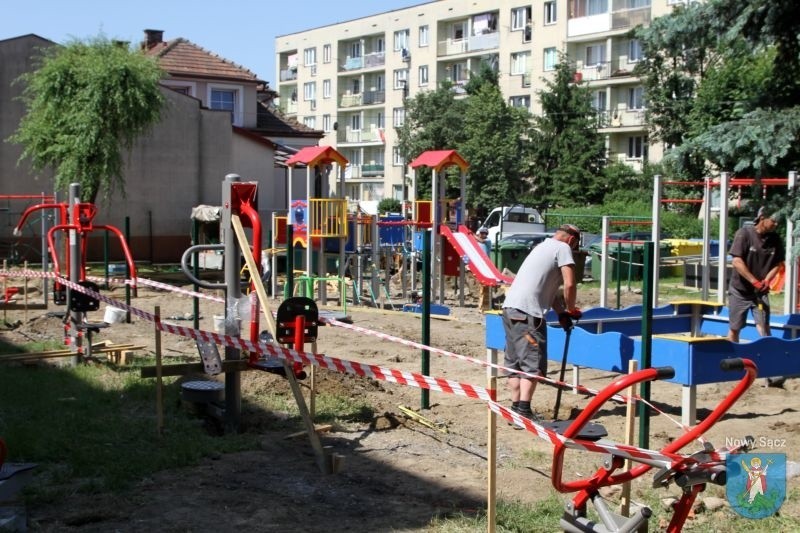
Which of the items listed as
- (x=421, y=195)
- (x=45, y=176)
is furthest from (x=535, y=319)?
(x=421, y=195)

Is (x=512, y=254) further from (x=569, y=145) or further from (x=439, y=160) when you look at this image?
(x=569, y=145)

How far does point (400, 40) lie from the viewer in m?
64.9

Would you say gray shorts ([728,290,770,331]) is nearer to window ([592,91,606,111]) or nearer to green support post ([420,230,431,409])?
green support post ([420,230,431,409])

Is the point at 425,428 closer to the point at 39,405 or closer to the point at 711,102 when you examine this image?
the point at 39,405

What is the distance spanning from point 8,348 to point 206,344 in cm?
571

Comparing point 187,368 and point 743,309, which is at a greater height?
point 743,309

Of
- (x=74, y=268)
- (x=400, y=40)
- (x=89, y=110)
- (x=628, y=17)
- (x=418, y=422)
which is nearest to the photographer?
(x=418, y=422)

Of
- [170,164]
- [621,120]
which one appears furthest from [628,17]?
[170,164]

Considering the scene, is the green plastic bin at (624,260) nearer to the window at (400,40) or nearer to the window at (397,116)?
the window at (397,116)

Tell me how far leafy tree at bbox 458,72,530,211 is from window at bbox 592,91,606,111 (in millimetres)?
5107

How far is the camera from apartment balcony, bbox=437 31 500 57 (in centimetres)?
5772

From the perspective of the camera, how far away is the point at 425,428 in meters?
7.95

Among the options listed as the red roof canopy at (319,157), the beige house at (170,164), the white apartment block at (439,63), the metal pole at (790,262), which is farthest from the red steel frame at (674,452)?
the white apartment block at (439,63)
